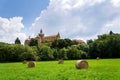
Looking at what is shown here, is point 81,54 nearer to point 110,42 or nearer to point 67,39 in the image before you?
point 110,42

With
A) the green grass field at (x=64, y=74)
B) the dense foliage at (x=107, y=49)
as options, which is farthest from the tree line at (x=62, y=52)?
the green grass field at (x=64, y=74)

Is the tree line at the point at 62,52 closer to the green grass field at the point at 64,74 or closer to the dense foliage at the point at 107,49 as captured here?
the dense foliage at the point at 107,49

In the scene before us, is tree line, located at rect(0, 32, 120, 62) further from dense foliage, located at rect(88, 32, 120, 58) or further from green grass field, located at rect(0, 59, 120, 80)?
green grass field, located at rect(0, 59, 120, 80)

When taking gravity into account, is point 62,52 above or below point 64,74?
above

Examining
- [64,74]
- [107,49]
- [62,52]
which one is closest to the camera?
[64,74]

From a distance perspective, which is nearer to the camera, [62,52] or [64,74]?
[64,74]

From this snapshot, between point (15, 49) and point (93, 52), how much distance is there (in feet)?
108

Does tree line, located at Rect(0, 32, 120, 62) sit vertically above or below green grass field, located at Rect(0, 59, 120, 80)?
above

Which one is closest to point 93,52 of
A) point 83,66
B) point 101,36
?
point 101,36

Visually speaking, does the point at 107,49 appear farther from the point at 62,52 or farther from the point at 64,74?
the point at 64,74

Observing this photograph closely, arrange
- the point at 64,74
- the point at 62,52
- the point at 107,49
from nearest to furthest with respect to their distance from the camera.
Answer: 1. the point at 64,74
2. the point at 107,49
3. the point at 62,52

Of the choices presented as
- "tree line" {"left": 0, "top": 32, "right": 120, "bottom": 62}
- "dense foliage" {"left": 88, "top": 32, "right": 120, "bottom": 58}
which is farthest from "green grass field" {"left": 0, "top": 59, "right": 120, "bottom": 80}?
"tree line" {"left": 0, "top": 32, "right": 120, "bottom": 62}

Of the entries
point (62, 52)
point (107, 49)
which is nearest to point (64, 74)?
point (107, 49)

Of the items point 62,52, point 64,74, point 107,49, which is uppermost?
point 62,52
